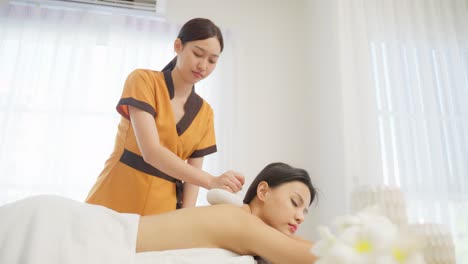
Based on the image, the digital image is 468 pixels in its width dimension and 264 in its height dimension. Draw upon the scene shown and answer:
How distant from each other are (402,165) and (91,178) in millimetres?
2139

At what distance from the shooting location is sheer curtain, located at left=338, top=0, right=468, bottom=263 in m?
2.61

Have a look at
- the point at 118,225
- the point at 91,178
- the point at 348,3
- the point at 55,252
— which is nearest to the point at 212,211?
the point at 118,225

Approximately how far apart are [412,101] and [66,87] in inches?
98.3

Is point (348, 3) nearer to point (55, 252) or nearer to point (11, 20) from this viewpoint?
point (11, 20)

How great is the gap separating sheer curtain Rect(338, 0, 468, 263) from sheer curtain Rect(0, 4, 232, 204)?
955mm

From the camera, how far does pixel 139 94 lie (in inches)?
55.6

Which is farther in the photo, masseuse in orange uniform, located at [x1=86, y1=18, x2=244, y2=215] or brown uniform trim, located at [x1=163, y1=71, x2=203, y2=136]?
brown uniform trim, located at [x1=163, y1=71, x2=203, y2=136]

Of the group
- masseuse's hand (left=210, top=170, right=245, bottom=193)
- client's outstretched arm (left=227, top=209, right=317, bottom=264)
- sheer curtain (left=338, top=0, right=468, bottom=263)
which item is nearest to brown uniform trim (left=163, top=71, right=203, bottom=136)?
masseuse's hand (left=210, top=170, right=245, bottom=193)

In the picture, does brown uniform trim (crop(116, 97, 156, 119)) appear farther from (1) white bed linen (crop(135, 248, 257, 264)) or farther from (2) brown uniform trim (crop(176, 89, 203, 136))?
(1) white bed linen (crop(135, 248, 257, 264))

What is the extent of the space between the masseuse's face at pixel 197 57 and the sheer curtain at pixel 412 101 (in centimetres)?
143

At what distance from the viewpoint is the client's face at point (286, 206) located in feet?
4.04

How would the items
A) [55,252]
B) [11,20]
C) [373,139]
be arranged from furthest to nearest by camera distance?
[11,20] < [373,139] < [55,252]

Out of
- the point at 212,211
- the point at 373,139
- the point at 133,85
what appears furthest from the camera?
the point at 373,139

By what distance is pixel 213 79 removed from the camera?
2896 mm
